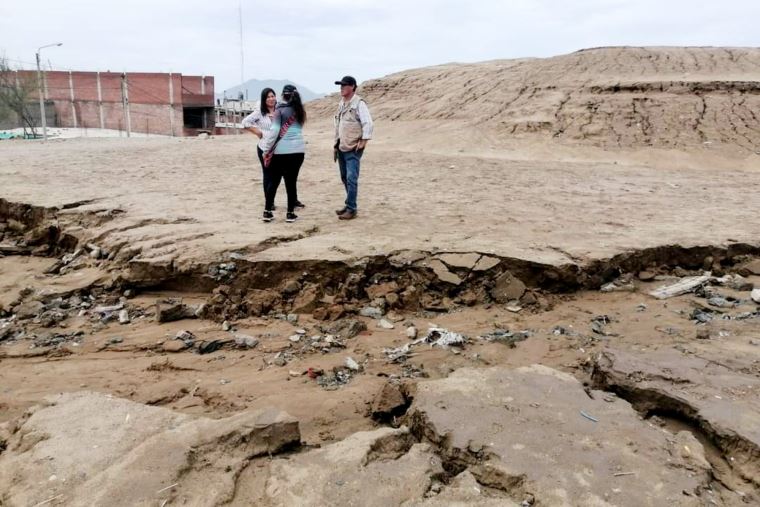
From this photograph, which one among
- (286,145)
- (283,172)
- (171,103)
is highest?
(171,103)

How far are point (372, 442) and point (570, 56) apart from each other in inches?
753

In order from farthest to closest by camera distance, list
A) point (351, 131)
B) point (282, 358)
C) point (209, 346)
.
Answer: point (351, 131) < point (209, 346) < point (282, 358)

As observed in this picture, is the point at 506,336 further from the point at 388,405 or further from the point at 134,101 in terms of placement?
the point at 134,101

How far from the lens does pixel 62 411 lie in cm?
271

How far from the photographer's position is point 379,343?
3.71 meters

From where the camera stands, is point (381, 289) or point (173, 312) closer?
point (173, 312)

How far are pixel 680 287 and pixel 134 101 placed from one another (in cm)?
3695

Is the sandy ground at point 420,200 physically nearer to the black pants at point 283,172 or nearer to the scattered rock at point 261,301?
the black pants at point 283,172

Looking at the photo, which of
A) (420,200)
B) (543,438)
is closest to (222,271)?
(543,438)

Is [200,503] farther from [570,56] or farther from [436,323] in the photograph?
[570,56]

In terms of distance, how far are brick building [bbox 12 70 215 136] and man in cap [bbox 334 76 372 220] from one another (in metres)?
31.8

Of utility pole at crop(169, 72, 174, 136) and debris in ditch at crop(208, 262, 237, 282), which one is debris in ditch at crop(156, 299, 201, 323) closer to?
debris in ditch at crop(208, 262, 237, 282)

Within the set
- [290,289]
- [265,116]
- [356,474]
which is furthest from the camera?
[265,116]

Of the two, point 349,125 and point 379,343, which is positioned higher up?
point 349,125
